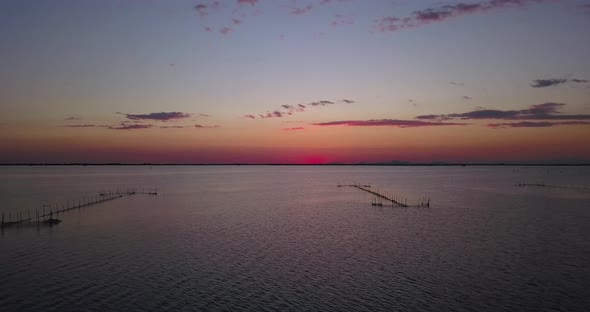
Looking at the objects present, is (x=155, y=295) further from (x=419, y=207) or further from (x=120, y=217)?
(x=419, y=207)

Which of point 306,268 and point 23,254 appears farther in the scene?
point 23,254

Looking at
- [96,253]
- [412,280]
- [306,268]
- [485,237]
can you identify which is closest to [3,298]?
[96,253]

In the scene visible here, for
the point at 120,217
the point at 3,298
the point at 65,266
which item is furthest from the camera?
the point at 120,217

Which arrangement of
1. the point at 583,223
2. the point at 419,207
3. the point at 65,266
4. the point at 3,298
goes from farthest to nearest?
1. the point at 419,207
2. the point at 583,223
3. the point at 65,266
4. the point at 3,298

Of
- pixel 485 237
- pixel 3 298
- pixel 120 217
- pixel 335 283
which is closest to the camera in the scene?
pixel 3 298

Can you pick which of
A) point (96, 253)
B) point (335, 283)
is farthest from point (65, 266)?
point (335, 283)

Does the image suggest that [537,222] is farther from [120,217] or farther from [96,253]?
[120,217]

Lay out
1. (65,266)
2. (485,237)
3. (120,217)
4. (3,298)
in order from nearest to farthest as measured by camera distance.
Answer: (3,298) → (65,266) → (485,237) → (120,217)

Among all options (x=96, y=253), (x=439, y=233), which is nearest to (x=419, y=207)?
(x=439, y=233)
